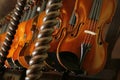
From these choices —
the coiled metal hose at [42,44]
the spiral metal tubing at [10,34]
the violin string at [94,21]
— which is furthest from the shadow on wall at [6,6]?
the coiled metal hose at [42,44]

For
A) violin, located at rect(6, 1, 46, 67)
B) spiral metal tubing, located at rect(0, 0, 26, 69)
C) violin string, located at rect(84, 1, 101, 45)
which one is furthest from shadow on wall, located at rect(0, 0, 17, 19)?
violin string, located at rect(84, 1, 101, 45)

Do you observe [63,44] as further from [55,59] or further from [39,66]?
[39,66]

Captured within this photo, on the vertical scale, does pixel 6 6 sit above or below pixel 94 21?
above

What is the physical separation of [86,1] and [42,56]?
42 centimetres

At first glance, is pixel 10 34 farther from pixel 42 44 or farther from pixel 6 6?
pixel 6 6

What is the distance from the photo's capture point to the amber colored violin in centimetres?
105

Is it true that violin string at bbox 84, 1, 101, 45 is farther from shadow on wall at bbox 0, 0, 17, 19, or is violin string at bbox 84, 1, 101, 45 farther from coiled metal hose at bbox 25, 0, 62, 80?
shadow on wall at bbox 0, 0, 17, 19

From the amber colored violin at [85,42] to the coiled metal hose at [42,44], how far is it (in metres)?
0.23

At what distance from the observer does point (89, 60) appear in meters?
1.05

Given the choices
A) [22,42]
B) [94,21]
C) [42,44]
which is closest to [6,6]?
[22,42]

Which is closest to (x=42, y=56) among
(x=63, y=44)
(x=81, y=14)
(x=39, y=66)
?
(x=39, y=66)

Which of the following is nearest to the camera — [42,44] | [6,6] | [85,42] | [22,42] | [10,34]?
[42,44]

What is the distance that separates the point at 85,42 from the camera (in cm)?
107

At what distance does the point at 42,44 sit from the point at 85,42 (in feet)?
0.89
